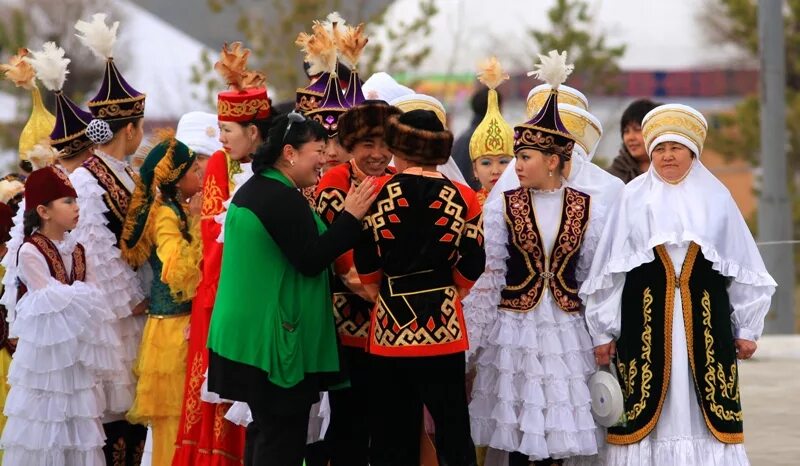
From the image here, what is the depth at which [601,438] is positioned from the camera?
7332 mm

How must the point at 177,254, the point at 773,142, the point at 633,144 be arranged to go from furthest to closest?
the point at 773,142
the point at 633,144
the point at 177,254

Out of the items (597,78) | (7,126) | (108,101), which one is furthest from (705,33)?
(108,101)

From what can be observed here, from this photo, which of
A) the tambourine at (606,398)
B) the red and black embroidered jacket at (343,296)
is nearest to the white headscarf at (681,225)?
the tambourine at (606,398)

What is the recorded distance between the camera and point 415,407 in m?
6.75

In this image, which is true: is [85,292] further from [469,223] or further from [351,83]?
[469,223]

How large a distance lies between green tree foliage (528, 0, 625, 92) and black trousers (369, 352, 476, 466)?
14655 millimetres

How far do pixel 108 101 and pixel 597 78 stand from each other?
14.1m

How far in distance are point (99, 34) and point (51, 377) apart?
1.86 m

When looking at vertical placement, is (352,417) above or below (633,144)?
below

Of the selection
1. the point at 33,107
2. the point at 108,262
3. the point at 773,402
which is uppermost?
the point at 33,107

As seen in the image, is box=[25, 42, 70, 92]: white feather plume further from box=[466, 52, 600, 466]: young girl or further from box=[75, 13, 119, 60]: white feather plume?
box=[466, 52, 600, 466]: young girl

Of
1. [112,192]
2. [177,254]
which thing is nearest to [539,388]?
[177,254]

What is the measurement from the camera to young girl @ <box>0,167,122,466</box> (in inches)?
298

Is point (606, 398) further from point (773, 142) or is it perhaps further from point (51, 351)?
point (773, 142)
